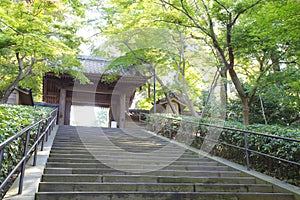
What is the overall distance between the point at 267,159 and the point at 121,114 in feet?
30.4

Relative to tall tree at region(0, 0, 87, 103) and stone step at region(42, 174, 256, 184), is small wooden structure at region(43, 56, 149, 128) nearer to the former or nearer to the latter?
tall tree at region(0, 0, 87, 103)

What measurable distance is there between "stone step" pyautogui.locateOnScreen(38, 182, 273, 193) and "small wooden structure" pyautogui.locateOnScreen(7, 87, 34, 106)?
899 cm

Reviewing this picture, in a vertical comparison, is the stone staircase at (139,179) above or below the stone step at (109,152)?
below

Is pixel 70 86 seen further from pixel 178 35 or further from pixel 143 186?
pixel 143 186

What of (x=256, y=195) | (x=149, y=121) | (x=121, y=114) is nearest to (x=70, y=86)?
(x=121, y=114)

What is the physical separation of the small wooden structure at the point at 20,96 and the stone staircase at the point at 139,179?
6.79m

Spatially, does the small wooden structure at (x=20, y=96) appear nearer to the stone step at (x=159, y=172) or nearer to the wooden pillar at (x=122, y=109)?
the wooden pillar at (x=122, y=109)

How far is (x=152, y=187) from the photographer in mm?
3689

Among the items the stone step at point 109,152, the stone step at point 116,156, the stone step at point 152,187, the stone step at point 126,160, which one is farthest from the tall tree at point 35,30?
the stone step at point 152,187

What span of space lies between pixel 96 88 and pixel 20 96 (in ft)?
12.4

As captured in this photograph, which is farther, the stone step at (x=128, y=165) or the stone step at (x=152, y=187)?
the stone step at (x=128, y=165)

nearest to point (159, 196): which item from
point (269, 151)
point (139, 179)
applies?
point (139, 179)

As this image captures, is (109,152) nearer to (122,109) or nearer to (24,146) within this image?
(24,146)

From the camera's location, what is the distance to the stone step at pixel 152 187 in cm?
343
